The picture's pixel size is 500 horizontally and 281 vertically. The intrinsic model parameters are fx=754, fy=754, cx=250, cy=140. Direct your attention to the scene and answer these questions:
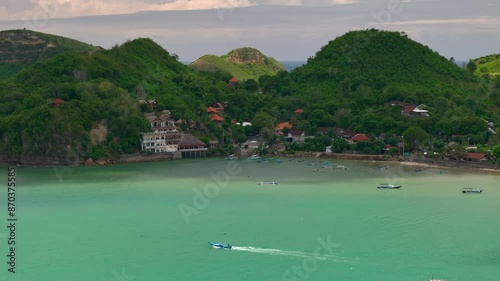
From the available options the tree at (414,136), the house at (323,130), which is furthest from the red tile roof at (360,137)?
the house at (323,130)

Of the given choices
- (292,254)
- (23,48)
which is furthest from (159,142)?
(23,48)

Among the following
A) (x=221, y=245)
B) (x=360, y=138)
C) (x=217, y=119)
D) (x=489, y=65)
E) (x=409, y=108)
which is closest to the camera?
(x=221, y=245)

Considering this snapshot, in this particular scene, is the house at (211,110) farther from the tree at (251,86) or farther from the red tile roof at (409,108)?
the red tile roof at (409,108)

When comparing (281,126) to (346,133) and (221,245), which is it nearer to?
(346,133)

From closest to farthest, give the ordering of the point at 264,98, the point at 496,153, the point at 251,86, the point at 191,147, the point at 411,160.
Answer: the point at 496,153 → the point at 411,160 → the point at 191,147 → the point at 264,98 → the point at 251,86

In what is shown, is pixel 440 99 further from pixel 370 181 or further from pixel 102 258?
pixel 102 258

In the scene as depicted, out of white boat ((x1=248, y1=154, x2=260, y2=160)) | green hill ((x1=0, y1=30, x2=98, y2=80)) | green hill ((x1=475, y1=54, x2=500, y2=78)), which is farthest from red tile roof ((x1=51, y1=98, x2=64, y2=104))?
green hill ((x1=475, y1=54, x2=500, y2=78))

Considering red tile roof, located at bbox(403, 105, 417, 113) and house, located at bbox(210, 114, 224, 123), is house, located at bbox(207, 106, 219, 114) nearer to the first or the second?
house, located at bbox(210, 114, 224, 123)

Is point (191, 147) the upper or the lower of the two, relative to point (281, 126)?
lower
